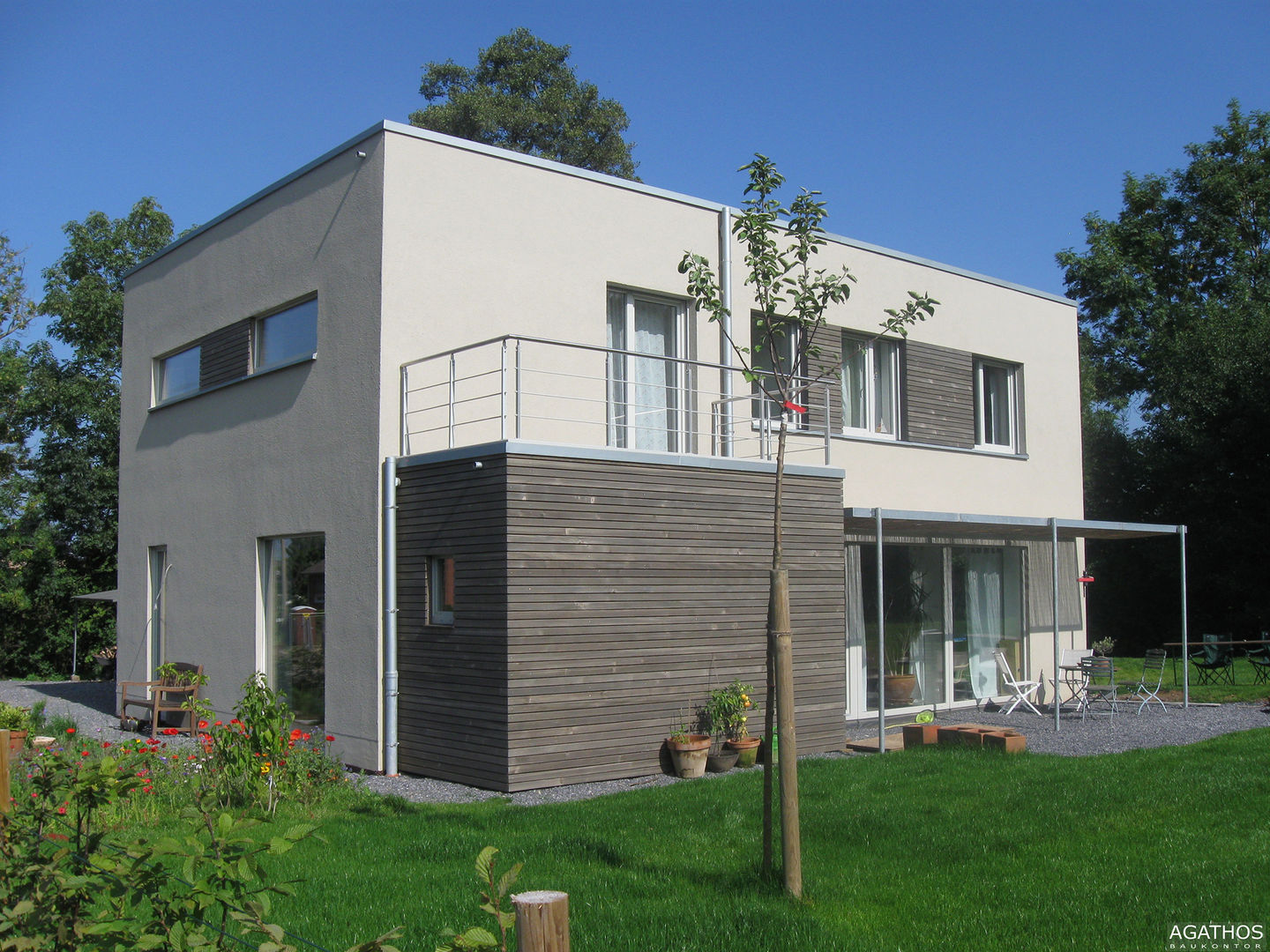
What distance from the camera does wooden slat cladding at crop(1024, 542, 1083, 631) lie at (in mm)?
16734

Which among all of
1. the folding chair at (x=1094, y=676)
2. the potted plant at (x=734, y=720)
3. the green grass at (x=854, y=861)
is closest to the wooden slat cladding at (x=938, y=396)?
the folding chair at (x=1094, y=676)

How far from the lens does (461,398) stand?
1098cm

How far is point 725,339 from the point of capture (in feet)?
41.9

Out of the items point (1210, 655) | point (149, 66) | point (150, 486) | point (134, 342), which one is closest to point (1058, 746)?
point (1210, 655)

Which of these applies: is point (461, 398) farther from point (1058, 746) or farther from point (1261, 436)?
point (1261, 436)

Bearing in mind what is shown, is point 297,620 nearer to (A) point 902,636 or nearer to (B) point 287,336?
(B) point 287,336

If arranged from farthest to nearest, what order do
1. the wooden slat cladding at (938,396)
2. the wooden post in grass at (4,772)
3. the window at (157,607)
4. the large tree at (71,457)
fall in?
the large tree at (71,457) → the wooden slat cladding at (938,396) → the window at (157,607) → the wooden post in grass at (4,772)

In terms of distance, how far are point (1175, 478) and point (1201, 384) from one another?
7.88 ft

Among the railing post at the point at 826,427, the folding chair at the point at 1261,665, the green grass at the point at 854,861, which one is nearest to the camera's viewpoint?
the green grass at the point at 854,861

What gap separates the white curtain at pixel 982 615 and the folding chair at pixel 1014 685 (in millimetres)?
151

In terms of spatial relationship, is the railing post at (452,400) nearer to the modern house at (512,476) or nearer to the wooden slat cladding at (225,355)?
the modern house at (512,476)

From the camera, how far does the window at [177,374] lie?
14.5m

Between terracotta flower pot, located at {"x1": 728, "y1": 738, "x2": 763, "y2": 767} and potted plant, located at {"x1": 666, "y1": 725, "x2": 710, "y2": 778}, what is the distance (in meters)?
0.37

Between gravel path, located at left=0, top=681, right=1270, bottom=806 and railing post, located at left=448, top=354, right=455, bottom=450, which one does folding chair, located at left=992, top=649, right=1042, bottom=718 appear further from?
railing post, located at left=448, top=354, right=455, bottom=450
